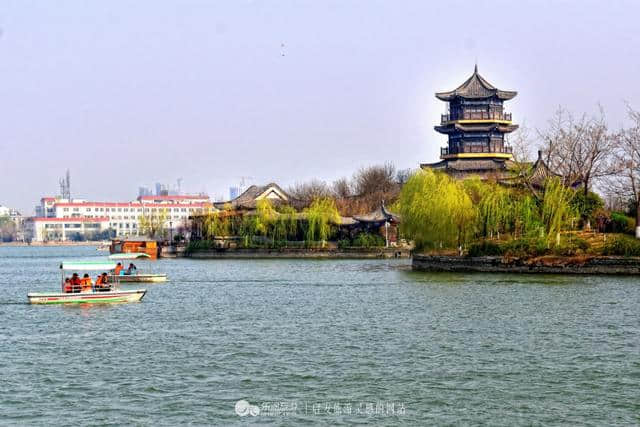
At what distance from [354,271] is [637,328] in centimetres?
2562

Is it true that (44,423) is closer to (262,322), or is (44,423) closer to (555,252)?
(262,322)

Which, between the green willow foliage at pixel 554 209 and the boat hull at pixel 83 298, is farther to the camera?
the green willow foliage at pixel 554 209

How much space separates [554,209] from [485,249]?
12.7 ft

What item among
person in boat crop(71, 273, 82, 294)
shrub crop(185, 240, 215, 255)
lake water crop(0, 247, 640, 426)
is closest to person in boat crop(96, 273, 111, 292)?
person in boat crop(71, 273, 82, 294)

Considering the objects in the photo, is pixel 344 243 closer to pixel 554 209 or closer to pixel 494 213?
pixel 494 213

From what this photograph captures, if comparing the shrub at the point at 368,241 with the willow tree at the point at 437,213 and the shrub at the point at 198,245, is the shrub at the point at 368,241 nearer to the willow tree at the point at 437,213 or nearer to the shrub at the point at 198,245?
the shrub at the point at 198,245

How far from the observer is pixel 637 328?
23656 mm

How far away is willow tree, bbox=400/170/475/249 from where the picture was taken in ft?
151

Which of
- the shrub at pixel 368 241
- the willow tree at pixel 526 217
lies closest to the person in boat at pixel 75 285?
the willow tree at pixel 526 217

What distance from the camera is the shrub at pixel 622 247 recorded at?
39094 millimetres

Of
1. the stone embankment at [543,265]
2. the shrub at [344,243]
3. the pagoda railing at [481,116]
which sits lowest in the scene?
the stone embankment at [543,265]

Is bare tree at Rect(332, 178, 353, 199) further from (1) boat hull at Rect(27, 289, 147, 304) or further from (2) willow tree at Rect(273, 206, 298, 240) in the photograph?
(1) boat hull at Rect(27, 289, 147, 304)

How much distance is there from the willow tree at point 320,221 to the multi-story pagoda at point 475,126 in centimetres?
848

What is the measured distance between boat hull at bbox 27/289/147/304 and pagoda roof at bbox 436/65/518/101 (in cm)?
4257
